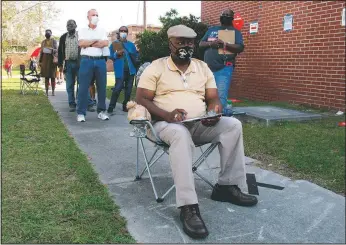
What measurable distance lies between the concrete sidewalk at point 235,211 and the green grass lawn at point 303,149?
0.82ft

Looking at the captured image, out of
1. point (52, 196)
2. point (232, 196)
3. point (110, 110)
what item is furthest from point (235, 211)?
point (110, 110)

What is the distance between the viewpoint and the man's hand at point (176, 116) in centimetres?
312

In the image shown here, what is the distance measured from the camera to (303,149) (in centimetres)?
478

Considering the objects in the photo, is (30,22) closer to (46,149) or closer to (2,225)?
(46,149)

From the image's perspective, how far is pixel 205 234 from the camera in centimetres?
266

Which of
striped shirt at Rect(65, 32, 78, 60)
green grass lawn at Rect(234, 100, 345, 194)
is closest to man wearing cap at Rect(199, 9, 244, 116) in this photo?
green grass lawn at Rect(234, 100, 345, 194)

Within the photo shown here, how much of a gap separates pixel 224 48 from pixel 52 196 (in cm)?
333

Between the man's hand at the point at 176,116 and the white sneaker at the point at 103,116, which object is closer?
the man's hand at the point at 176,116

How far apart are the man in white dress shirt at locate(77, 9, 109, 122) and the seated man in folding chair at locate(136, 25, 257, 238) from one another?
352 centimetres

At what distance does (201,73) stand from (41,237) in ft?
6.22

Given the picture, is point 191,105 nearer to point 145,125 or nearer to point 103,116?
point 145,125

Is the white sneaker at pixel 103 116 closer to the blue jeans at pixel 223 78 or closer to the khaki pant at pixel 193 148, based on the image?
the blue jeans at pixel 223 78

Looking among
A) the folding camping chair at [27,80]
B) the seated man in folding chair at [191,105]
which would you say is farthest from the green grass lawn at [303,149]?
the folding camping chair at [27,80]

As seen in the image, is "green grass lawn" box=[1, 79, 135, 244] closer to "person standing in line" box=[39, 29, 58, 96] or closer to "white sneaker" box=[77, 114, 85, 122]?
"white sneaker" box=[77, 114, 85, 122]
